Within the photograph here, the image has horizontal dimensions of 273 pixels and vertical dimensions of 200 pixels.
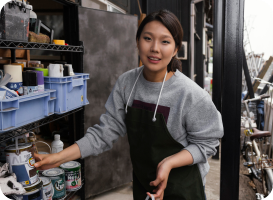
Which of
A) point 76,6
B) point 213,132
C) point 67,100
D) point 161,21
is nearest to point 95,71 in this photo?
point 76,6

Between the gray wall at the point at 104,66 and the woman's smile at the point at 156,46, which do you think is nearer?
the woman's smile at the point at 156,46

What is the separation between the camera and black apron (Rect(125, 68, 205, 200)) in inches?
48.0

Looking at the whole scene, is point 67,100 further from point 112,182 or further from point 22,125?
point 112,182

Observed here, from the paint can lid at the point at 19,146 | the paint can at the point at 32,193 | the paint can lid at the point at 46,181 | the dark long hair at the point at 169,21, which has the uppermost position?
the dark long hair at the point at 169,21

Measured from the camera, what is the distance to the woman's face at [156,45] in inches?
46.2

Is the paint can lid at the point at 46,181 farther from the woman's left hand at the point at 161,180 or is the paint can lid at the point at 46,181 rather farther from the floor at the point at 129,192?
the floor at the point at 129,192

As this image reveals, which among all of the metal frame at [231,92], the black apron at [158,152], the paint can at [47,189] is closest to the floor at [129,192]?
the paint can at [47,189]

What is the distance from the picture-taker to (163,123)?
1207 millimetres

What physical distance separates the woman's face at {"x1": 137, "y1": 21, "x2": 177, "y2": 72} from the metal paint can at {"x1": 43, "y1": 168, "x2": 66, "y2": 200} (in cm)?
117

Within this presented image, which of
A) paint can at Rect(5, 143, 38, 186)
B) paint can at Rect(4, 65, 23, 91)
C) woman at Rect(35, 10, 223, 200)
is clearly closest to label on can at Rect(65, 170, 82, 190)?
paint can at Rect(5, 143, 38, 186)

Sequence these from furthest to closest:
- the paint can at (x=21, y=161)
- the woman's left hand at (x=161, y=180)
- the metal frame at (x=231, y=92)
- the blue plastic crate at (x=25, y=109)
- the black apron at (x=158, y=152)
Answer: the metal frame at (x=231, y=92), the paint can at (x=21, y=161), the black apron at (x=158, y=152), the blue plastic crate at (x=25, y=109), the woman's left hand at (x=161, y=180)

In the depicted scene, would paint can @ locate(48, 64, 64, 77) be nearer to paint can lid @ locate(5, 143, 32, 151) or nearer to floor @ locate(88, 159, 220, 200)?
paint can lid @ locate(5, 143, 32, 151)

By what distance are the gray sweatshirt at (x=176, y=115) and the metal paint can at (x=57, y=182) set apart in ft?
2.35

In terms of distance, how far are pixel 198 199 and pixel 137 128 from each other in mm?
495
